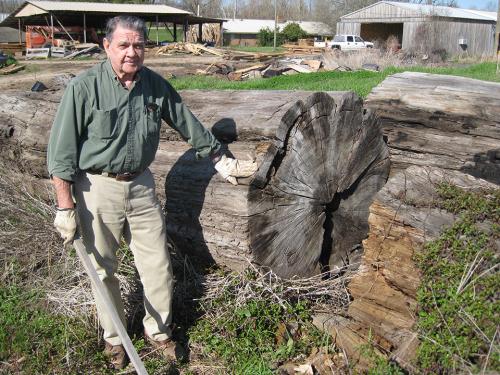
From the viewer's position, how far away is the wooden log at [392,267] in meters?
3.46

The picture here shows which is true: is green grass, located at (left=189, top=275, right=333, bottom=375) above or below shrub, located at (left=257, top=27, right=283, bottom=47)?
below

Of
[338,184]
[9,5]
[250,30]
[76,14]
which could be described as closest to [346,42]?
[76,14]

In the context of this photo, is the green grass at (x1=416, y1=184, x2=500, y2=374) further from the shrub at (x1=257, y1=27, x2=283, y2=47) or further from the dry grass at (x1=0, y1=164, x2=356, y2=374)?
the shrub at (x1=257, y1=27, x2=283, y2=47)

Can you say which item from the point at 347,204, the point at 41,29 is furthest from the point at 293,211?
the point at 41,29

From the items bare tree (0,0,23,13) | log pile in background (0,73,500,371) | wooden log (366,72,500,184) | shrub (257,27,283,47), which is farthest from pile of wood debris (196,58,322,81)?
bare tree (0,0,23,13)

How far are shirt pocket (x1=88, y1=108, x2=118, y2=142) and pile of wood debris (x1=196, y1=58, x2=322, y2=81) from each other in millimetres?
14953

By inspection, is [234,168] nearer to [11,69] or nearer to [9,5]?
[11,69]

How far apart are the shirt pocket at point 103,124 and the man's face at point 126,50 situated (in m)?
0.26

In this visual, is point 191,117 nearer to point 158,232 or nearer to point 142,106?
point 142,106

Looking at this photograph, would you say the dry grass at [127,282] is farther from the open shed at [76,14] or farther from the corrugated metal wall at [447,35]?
the corrugated metal wall at [447,35]

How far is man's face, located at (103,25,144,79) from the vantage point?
3.23 m

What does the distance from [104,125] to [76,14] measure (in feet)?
109

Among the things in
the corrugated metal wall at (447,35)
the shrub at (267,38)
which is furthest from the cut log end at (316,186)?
the shrub at (267,38)

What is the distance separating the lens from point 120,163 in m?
3.34
